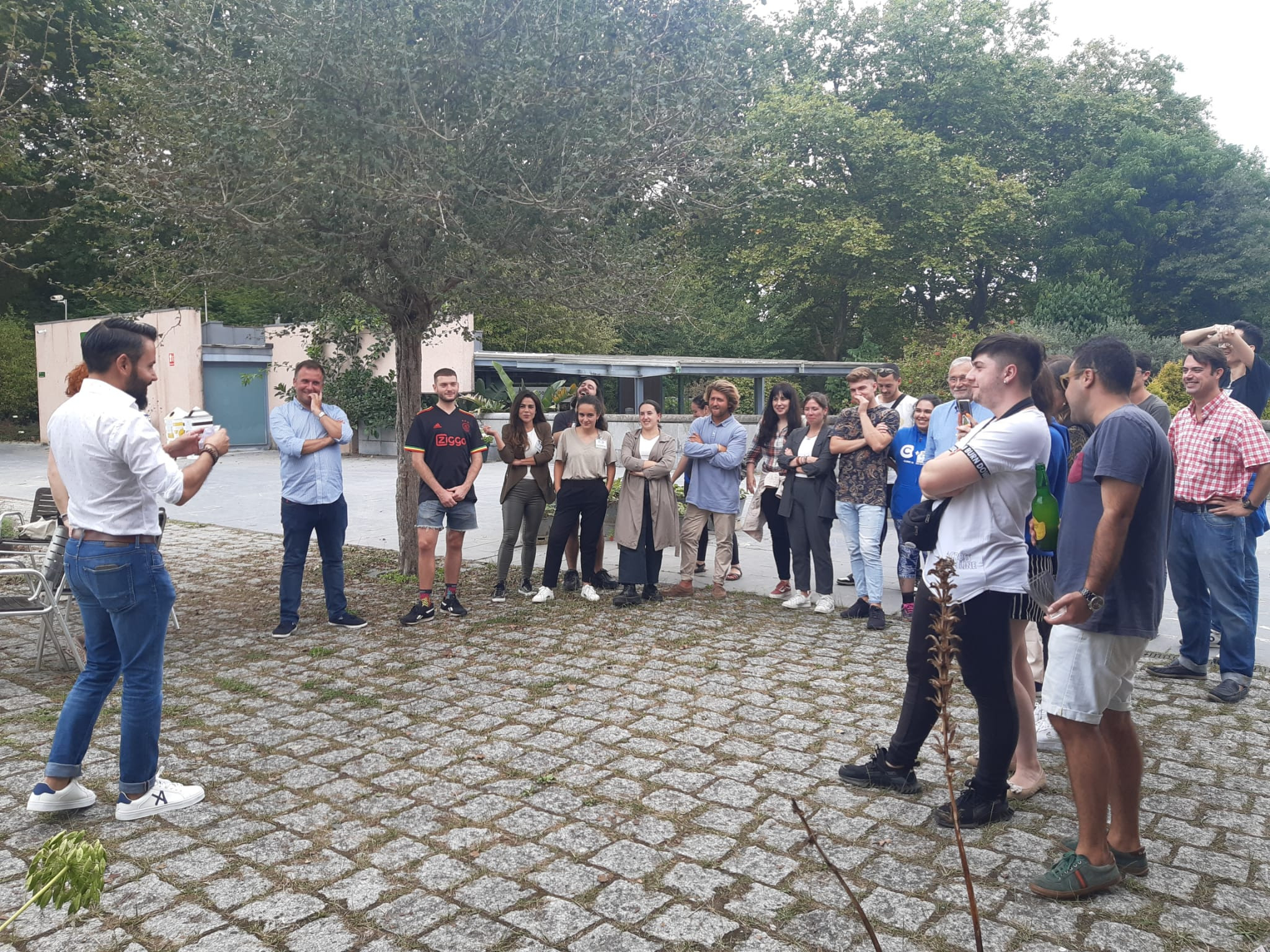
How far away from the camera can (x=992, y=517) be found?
3842 millimetres

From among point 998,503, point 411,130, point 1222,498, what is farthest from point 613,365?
point 998,503

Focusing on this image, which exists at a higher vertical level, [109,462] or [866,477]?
[109,462]

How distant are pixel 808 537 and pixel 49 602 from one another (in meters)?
5.41

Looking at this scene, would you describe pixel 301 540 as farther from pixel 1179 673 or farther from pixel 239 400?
pixel 239 400

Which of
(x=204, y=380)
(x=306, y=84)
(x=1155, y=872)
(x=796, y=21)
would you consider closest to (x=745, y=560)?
(x=306, y=84)

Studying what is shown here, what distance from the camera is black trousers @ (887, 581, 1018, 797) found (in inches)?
151

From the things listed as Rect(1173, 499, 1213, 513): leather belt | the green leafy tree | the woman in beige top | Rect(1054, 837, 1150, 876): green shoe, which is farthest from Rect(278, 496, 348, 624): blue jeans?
Rect(1173, 499, 1213, 513): leather belt

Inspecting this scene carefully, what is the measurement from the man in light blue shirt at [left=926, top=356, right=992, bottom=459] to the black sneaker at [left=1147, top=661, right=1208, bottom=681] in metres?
1.92

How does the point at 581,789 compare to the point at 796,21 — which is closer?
the point at 581,789

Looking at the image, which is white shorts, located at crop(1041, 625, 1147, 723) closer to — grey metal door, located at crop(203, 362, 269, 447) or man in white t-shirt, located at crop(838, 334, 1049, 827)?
man in white t-shirt, located at crop(838, 334, 1049, 827)

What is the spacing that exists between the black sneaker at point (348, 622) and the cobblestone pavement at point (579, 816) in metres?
0.56

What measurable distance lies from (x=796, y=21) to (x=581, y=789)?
38.5 m

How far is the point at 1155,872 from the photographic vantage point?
3576 mm

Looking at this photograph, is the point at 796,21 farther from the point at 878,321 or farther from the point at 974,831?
the point at 974,831
